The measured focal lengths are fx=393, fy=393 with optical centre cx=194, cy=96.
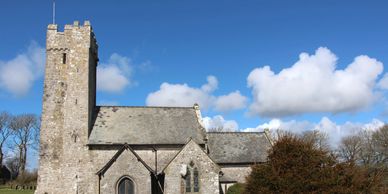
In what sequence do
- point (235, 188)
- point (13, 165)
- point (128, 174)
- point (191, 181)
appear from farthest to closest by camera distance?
1. point (13, 165)
2. point (235, 188)
3. point (191, 181)
4. point (128, 174)

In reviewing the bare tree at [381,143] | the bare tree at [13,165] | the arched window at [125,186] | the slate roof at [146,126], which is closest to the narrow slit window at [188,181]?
the slate roof at [146,126]

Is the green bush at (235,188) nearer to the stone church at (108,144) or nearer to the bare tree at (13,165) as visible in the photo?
the stone church at (108,144)

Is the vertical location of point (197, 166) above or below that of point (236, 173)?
above

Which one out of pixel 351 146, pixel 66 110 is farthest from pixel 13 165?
pixel 351 146

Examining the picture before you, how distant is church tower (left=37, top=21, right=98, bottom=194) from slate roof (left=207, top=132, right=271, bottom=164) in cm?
1265

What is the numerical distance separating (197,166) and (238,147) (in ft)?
28.4

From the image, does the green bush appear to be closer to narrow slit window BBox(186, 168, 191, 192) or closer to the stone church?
the stone church

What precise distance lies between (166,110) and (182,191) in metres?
10.4

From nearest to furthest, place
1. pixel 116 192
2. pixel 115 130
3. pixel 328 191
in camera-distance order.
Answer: pixel 328 191, pixel 116 192, pixel 115 130

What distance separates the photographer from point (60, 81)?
35844 mm

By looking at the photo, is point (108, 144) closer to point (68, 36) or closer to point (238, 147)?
point (68, 36)

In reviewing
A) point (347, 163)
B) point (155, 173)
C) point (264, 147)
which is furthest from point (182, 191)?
point (347, 163)

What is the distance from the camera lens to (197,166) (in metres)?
33.1

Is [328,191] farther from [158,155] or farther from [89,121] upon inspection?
[89,121]
